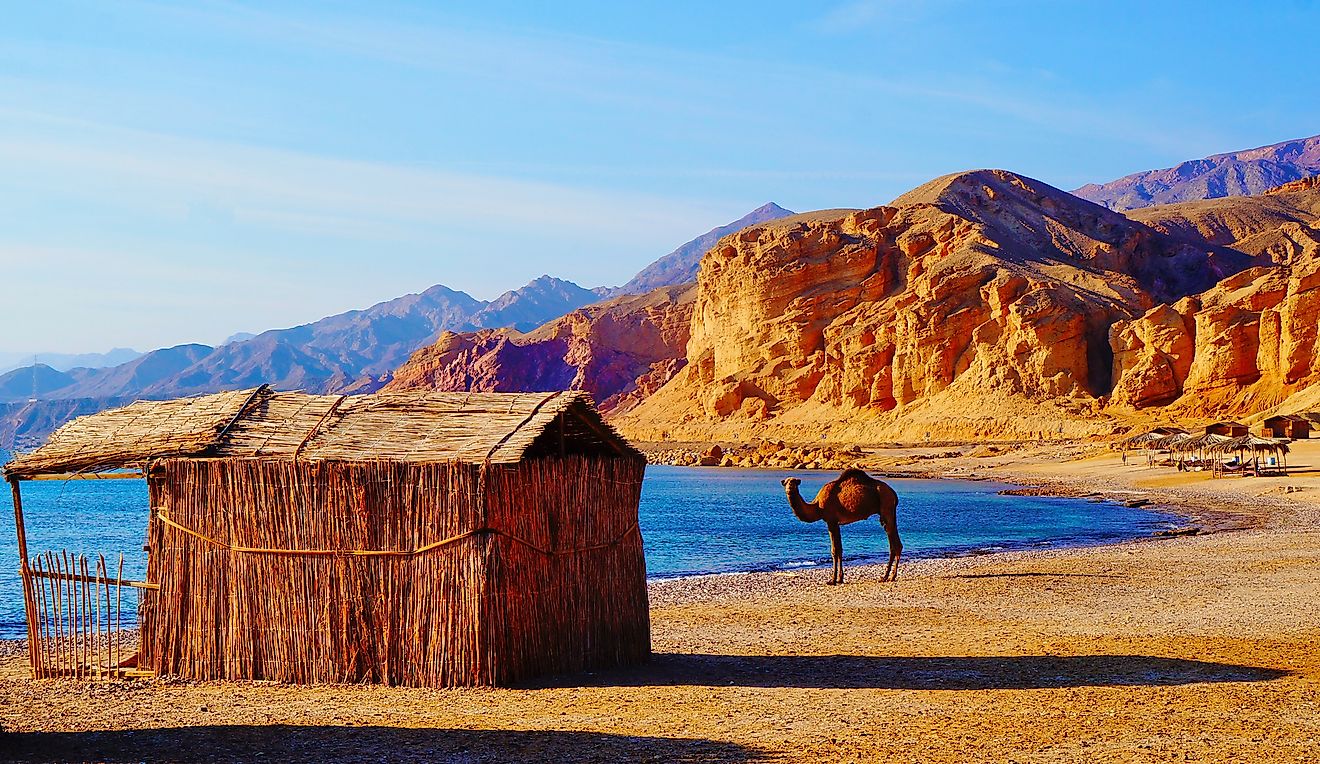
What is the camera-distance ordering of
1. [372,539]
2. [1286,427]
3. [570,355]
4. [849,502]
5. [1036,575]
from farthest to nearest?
[570,355] < [1286,427] < [1036,575] < [849,502] < [372,539]

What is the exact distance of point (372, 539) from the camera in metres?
11.2

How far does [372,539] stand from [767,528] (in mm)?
27006

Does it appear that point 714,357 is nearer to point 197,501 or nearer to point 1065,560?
point 1065,560

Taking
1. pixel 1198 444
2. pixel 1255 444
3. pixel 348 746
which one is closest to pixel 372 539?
pixel 348 746

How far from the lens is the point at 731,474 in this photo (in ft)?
233

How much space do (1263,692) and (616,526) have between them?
6.10 metres

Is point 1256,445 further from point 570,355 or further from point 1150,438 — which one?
point 570,355

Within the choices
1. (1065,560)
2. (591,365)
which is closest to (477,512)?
(1065,560)

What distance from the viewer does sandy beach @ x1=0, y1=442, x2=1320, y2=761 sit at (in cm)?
888

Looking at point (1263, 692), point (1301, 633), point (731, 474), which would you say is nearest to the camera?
point (1263, 692)

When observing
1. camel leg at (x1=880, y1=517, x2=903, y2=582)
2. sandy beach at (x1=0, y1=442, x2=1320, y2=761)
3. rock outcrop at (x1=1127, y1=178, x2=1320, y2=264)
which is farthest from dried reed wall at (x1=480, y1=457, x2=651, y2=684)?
rock outcrop at (x1=1127, y1=178, x2=1320, y2=264)

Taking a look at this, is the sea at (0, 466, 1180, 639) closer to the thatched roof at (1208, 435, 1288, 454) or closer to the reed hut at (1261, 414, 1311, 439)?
the thatched roof at (1208, 435, 1288, 454)

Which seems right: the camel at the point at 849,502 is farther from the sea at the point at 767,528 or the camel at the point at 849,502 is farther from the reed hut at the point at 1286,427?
the reed hut at the point at 1286,427

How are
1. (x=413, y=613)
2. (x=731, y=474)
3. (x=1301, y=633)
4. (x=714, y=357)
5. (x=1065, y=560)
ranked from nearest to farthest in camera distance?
1. (x=413, y=613)
2. (x=1301, y=633)
3. (x=1065, y=560)
4. (x=731, y=474)
5. (x=714, y=357)
